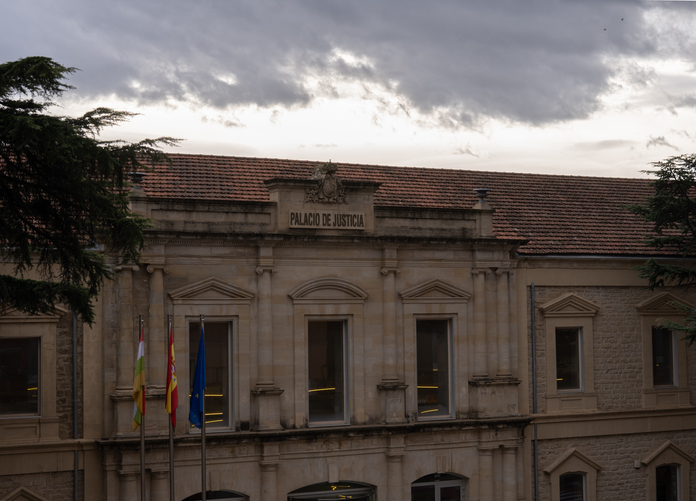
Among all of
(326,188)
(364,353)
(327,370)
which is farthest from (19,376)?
(326,188)

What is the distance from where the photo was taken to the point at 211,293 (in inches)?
883

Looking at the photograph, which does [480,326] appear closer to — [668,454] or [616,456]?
[616,456]

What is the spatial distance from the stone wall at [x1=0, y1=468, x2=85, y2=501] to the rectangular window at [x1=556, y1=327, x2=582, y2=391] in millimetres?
13406

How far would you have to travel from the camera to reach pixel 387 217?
24.3 meters

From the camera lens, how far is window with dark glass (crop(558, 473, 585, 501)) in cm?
2611

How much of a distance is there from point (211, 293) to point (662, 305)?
1370cm

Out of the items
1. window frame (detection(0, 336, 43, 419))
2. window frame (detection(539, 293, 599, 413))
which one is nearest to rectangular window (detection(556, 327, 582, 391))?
window frame (detection(539, 293, 599, 413))

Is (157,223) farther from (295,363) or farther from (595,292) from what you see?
(595,292)

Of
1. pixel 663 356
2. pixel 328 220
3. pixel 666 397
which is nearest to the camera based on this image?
pixel 328 220

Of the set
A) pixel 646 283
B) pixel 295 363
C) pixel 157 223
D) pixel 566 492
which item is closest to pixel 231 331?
pixel 295 363

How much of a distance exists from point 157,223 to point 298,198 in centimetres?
363

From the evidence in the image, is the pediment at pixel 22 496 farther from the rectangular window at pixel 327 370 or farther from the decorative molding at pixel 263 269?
the decorative molding at pixel 263 269

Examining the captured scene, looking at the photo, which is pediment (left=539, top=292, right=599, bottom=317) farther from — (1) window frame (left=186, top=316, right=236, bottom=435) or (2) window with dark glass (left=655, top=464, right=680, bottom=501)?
(1) window frame (left=186, top=316, right=236, bottom=435)

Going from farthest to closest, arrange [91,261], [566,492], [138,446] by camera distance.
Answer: [566,492] → [138,446] → [91,261]
